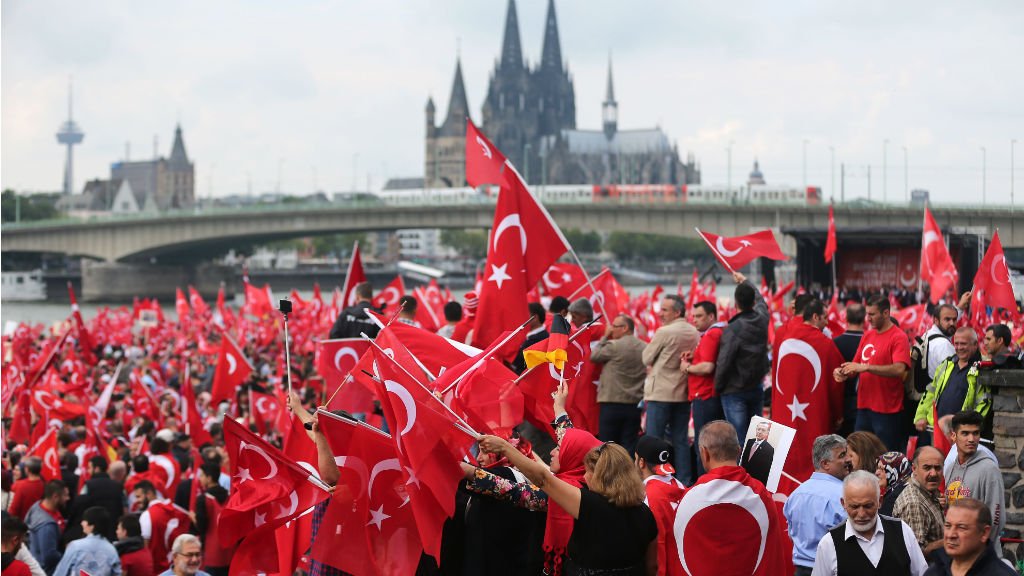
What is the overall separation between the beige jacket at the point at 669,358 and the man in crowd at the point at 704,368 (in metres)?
0.07

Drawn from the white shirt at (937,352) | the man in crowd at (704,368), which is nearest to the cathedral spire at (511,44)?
the man in crowd at (704,368)

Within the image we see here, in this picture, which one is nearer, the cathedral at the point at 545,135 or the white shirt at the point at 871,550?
the white shirt at the point at 871,550

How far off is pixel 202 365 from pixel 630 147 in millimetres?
154104

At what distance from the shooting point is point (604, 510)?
5.46 m

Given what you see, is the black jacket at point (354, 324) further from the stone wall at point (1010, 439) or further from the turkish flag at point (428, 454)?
the turkish flag at point (428, 454)

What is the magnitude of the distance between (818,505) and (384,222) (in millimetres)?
62173

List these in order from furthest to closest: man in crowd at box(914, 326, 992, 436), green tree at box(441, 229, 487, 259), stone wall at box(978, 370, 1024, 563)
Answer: green tree at box(441, 229, 487, 259)
man in crowd at box(914, 326, 992, 436)
stone wall at box(978, 370, 1024, 563)

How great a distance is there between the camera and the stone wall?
24.1 feet

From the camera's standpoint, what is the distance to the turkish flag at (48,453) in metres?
11.3

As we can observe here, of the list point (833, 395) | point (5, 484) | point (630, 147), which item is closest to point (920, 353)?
point (833, 395)

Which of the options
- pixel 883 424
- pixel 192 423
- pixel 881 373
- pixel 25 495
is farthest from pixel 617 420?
pixel 192 423

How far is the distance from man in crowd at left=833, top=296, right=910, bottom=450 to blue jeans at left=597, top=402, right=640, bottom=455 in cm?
175

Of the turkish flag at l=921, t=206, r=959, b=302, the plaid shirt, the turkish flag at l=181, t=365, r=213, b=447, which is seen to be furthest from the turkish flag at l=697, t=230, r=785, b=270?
the turkish flag at l=921, t=206, r=959, b=302

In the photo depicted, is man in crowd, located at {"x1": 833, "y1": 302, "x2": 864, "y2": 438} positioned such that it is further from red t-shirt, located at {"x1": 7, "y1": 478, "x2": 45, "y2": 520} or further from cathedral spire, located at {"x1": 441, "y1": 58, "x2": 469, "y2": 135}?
cathedral spire, located at {"x1": 441, "y1": 58, "x2": 469, "y2": 135}
